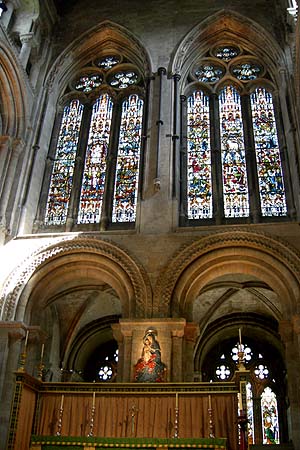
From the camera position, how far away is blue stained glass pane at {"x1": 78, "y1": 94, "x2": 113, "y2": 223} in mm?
14811

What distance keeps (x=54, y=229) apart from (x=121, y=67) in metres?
6.40

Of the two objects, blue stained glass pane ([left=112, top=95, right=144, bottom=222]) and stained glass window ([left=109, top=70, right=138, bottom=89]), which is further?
stained glass window ([left=109, top=70, right=138, bottom=89])

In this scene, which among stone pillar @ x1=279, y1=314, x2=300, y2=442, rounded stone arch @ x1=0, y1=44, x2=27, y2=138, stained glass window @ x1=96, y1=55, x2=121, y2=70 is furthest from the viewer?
stained glass window @ x1=96, y1=55, x2=121, y2=70

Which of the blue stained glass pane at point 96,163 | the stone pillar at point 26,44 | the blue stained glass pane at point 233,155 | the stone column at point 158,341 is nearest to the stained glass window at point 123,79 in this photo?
the blue stained glass pane at point 96,163

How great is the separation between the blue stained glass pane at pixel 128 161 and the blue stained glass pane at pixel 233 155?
7.82ft

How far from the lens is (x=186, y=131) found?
51.4ft

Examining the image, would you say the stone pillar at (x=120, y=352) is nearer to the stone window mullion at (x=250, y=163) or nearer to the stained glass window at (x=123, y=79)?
the stone window mullion at (x=250, y=163)

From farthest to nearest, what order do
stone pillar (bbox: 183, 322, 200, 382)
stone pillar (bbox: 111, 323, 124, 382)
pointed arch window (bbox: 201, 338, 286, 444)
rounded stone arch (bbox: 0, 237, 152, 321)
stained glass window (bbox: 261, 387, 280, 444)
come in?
pointed arch window (bbox: 201, 338, 286, 444) → stained glass window (bbox: 261, 387, 280, 444) → rounded stone arch (bbox: 0, 237, 152, 321) → stone pillar (bbox: 183, 322, 200, 382) → stone pillar (bbox: 111, 323, 124, 382)

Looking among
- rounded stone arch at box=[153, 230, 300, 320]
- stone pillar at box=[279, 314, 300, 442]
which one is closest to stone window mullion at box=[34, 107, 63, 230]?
rounded stone arch at box=[153, 230, 300, 320]

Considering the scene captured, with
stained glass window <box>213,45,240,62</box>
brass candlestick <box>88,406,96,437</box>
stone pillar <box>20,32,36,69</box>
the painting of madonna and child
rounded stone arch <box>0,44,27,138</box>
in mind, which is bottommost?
brass candlestick <box>88,406,96,437</box>

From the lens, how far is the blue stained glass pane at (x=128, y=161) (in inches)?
574

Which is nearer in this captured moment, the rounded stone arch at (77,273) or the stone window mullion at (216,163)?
the rounded stone arch at (77,273)

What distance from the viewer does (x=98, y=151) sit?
15883 mm

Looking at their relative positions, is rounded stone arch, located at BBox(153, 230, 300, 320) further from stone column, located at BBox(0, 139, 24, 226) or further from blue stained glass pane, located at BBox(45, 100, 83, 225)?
stone column, located at BBox(0, 139, 24, 226)
